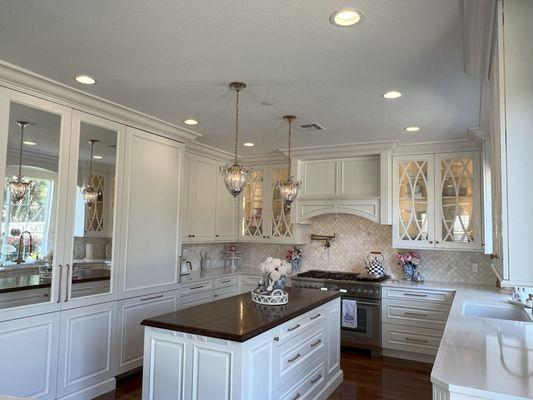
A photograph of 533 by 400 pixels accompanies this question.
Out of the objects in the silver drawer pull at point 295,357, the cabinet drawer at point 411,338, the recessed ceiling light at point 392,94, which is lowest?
the cabinet drawer at point 411,338

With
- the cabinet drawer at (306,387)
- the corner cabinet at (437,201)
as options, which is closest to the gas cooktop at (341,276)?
the corner cabinet at (437,201)

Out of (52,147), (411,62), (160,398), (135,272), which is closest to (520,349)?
(411,62)

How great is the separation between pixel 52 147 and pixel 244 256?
382 cm

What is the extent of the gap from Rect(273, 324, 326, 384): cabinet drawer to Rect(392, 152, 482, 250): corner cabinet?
2042 mm

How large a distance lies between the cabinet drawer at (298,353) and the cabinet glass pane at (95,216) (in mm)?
1812

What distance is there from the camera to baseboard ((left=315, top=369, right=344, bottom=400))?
345 centimetres

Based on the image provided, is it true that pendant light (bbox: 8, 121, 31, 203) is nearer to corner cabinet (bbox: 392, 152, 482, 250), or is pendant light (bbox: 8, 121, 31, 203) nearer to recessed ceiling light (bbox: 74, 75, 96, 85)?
recessed ceiling light (bbox: 74, 75, 96, 85)

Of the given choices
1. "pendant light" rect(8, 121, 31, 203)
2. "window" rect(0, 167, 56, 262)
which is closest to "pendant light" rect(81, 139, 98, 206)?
"window" rect(0, 167, 56, 262)

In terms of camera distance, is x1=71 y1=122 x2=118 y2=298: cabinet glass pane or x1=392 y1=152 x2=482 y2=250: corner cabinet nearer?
x1=71 y1=122 x2=118 y2=298: cabinet glass pane

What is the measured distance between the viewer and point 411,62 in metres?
2.57

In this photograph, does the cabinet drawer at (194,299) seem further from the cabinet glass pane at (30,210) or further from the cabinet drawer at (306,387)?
the cabinet drawer at (306,387)

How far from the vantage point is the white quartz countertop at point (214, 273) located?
490cm

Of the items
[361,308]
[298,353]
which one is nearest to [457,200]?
[361,308]

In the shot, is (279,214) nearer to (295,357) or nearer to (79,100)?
(295,357)
